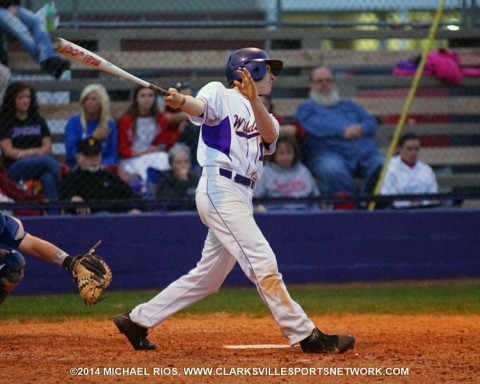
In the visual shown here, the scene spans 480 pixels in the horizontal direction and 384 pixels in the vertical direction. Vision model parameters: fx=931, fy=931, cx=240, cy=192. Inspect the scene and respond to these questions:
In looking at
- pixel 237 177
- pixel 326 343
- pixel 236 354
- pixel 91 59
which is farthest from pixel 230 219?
pixel 91 59

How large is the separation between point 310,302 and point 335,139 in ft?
6.76

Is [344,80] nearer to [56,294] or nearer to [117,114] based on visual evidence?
[117,114]

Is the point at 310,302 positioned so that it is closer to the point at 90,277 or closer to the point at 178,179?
the point at 178,179

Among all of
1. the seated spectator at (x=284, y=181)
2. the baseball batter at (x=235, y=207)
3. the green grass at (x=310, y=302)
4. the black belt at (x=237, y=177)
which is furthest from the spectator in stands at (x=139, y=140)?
the black belt at (x=237, y=177)

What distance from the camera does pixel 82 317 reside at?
734cm

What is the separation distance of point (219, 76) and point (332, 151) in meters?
1.46

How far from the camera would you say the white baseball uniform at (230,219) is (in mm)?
5320

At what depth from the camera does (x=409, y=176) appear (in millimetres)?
9477

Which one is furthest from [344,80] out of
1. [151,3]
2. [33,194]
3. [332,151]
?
[33,194]

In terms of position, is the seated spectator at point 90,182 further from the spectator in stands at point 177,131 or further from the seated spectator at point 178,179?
the spectator in stands at point 177,131

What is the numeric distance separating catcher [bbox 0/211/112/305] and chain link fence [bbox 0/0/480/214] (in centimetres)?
251

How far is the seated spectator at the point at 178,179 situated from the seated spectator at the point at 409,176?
2.00 m

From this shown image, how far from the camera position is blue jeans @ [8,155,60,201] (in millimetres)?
8547

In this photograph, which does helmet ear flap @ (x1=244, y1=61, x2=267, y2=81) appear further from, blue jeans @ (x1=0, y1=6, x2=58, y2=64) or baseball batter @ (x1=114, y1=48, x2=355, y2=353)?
blue jeans @ (x1=0, y1=6, x2=58, y2=64)
